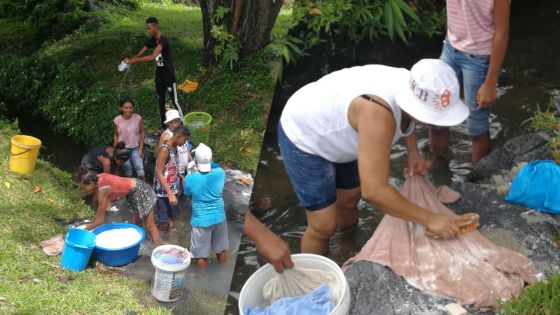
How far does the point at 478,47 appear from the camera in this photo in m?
3.68

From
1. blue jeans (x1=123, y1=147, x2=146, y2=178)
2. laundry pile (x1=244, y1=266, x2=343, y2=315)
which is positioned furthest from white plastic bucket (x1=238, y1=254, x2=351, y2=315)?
blue jeans (x1=123, y1=147, x2=146, y2=178)

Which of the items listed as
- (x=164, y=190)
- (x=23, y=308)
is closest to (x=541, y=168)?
(x=164, y=190)

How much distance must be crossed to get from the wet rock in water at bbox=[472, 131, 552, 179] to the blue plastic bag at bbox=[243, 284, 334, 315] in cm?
180

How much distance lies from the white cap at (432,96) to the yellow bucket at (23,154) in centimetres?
389

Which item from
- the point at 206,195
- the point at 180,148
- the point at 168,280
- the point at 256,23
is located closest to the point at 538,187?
the point at 206,195

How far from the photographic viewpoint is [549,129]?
4.43 m

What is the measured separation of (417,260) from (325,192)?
53cm

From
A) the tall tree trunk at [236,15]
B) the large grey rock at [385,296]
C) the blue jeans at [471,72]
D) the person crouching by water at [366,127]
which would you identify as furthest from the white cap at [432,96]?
the tall tree trunk at [236,15]

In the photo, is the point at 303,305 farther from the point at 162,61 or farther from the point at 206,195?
the point at 162,61

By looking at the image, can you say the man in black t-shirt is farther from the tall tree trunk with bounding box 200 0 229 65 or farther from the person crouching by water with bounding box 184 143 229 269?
the person crouching by water with bounding box 184 143 229 269

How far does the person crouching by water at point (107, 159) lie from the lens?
17.5 feet

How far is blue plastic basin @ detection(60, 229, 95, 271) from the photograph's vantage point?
4.38 m

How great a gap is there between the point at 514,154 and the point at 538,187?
0.77 meters

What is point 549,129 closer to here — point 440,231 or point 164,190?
point 440,231
